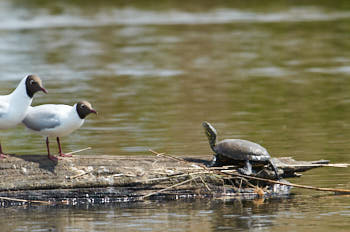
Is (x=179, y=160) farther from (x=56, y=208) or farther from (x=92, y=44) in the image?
(x=92, y=44)

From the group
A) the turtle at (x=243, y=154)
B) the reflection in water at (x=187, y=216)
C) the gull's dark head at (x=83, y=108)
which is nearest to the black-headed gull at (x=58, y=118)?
the gull's dark head at (x=83, y=108)

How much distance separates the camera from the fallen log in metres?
12.3

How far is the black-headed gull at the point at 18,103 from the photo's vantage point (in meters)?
12.1

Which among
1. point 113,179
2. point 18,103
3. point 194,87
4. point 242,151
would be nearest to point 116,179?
point 113,179

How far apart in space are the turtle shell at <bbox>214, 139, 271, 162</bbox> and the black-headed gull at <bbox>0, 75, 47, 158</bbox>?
2699 millimetres

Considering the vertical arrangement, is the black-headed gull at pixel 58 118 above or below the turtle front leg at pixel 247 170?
above

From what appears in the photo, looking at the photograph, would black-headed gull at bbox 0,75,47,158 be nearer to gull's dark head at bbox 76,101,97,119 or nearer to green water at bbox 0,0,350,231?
gull's dark head at bbox 76,101,97,119

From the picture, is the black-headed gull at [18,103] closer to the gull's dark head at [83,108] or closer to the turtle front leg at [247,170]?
the gull's dark head at [83,108]

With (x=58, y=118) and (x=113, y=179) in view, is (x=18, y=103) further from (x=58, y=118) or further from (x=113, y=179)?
(x=113, y=179)

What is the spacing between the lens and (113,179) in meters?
12.3

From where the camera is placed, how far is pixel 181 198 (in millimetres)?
12586

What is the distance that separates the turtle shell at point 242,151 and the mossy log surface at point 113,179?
1.02ft

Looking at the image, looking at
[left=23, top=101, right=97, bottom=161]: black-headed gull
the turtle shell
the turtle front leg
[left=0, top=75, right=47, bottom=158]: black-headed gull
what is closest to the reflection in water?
the turtle front leg

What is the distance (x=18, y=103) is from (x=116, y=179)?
1699mm
